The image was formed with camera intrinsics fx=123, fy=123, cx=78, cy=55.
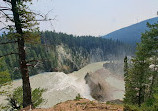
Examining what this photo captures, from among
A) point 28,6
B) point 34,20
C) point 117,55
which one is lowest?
point 117,55

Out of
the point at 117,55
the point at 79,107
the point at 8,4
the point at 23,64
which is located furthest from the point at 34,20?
the point at 117,55

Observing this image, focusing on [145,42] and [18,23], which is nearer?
[18,23]

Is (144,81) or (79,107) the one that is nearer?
(79,107)

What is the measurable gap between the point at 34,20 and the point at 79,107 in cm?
580

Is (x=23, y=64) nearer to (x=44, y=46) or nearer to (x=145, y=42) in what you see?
(x=44, y=46)

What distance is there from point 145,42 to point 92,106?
11794 millimetres

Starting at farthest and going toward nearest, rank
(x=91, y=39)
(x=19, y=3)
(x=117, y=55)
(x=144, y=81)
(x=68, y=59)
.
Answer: (x=91, y=39) → (x=117, y=55) → (x=68, y=59) → (x=144, y=81) → (x=19, y=3)

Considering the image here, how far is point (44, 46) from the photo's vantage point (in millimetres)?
6852

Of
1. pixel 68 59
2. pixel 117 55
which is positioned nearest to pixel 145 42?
pixel 68 59

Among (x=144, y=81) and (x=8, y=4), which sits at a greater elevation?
(x=8, y=4)

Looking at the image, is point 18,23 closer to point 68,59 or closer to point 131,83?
point 131,83

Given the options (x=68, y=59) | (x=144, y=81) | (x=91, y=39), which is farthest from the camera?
(x=91, y=39)

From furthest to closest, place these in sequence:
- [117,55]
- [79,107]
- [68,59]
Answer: [117,55] < [68,59] < [79,107]

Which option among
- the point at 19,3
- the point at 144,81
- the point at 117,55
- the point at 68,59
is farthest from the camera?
the point at 117,55
